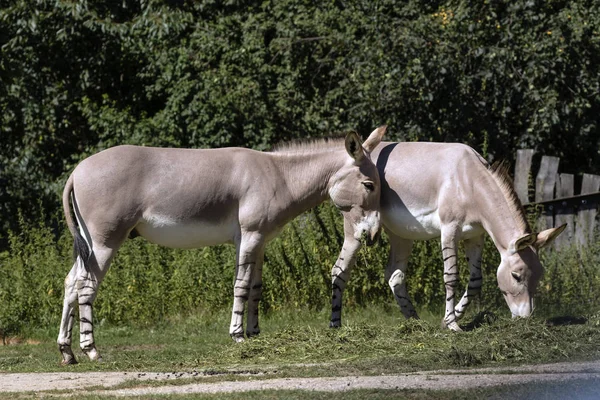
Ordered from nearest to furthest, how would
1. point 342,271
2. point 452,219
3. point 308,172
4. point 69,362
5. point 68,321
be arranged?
point 69,362 < point 68,321 < point 452,219 < point 308,172 < point 342,271

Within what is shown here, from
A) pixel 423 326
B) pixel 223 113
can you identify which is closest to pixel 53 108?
pixel 223 113

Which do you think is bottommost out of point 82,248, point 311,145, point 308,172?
point 82,248

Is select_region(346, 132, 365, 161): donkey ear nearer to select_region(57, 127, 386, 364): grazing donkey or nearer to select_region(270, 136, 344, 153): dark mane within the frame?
select_region(57, 127, 386, 364): grazing donkey

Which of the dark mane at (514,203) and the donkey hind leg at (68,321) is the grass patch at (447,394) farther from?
the dark mane at (514,203)

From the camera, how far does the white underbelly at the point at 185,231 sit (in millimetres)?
9875

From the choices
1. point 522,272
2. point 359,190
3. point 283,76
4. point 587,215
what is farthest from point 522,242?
point 283,76

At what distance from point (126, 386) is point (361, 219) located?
145 inches

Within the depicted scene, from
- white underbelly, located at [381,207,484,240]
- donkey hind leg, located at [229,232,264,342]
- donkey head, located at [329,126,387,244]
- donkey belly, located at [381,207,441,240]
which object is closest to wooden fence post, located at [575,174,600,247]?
white underbelly, located at [381,207,484,240]

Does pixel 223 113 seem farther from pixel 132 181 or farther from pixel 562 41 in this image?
pixel 132 181

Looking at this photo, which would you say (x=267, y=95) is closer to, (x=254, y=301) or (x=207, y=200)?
(x=254, y=301)

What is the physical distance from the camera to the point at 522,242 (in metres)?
10.0

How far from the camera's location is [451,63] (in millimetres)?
15078

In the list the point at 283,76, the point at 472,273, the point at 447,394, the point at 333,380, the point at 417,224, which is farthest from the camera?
the point at 283,76

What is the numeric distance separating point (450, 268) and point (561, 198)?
→ 4.08m
